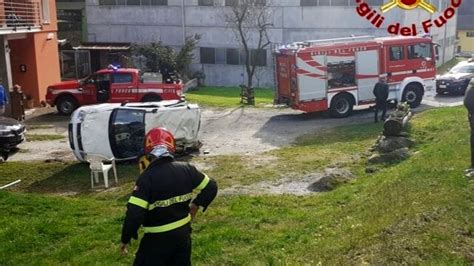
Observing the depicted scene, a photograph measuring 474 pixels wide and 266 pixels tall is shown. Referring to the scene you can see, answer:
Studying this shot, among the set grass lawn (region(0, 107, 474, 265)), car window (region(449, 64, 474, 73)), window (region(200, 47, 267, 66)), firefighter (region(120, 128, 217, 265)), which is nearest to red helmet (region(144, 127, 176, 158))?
firefighter (region(120, 128, 217, 265))

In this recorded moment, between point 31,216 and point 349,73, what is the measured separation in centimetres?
1418

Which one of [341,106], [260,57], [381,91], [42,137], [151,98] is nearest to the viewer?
[42,137]

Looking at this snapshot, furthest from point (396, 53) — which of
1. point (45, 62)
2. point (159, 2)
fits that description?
point (159, 2)

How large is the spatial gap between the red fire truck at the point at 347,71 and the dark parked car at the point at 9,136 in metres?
9.44

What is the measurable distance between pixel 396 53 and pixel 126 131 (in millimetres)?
11395

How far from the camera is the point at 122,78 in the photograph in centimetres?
2255

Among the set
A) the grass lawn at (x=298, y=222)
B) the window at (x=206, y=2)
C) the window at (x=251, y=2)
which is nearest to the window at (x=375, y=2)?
the window at (x=251, y=2)

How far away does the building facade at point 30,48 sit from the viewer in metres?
22.1

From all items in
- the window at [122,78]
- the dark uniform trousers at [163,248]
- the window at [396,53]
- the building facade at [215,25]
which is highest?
the building facade at [215,25]

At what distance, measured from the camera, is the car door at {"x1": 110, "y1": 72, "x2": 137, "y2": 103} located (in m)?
22.4

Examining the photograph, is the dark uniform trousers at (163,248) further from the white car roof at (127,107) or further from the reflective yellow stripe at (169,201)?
the white car roof at (127,107)

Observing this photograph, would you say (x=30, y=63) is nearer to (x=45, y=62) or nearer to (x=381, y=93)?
(x=45, y=62)

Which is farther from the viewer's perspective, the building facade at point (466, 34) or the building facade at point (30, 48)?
the building facade at point (466, 34)

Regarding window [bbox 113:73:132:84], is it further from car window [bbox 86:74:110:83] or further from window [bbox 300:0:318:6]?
window [bbox 300:0:318:6]
